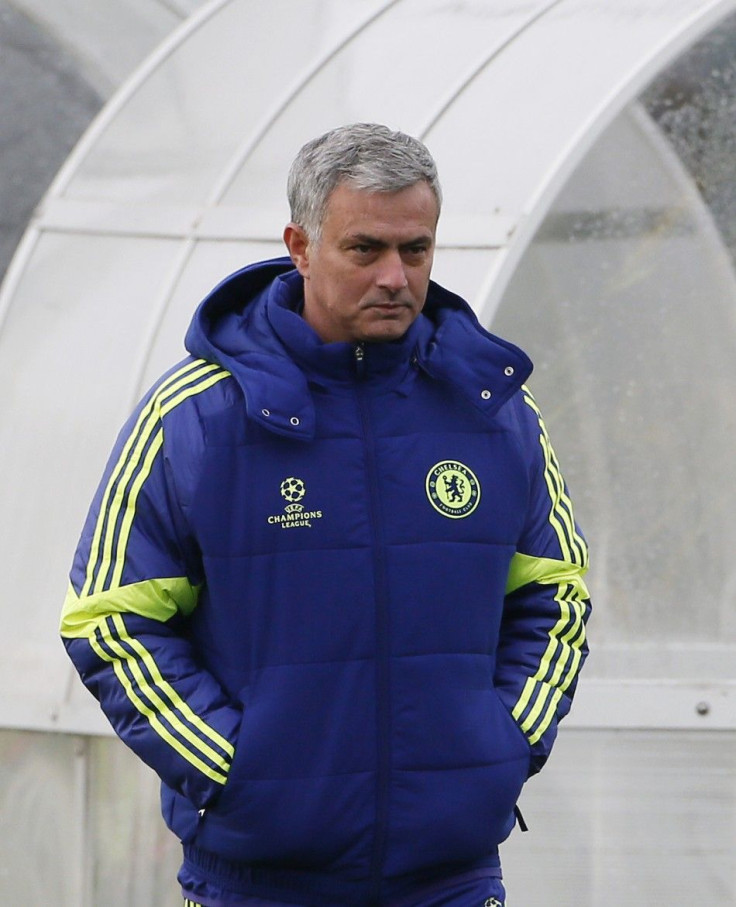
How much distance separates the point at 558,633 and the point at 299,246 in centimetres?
74

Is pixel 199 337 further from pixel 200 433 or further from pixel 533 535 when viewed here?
pixel 533 535

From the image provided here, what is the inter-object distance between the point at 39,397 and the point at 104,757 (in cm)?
104

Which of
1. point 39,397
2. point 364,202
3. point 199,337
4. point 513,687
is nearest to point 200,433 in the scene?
point 199,337

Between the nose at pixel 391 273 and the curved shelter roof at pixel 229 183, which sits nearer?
the nose at pixel 391 273

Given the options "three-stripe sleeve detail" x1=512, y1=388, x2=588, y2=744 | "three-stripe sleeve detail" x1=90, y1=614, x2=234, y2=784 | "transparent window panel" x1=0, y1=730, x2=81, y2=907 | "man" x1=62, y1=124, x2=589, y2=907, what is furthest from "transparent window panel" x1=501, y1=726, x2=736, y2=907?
"three-stripe sleeve detail" x1=90, y1=614, x2=234, y2=784

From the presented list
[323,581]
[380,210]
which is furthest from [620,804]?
[380,210]

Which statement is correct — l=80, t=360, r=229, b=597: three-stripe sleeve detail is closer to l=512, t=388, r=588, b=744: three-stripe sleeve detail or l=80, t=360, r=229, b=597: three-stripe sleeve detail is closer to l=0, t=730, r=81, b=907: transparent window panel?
l=512, t=388, r=588, b=744: three-stripe sleeve detail

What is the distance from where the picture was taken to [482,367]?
2664 mm

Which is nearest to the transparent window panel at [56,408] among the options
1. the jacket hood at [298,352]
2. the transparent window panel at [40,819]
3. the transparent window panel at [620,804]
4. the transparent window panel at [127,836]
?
the transparent window panel at [40,819]

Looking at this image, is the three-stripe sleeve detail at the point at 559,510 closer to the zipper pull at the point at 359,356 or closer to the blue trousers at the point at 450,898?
the zipper pull at the point at 359,356

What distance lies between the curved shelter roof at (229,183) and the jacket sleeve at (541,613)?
4.65ft

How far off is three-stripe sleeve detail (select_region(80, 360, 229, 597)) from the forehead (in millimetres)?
304

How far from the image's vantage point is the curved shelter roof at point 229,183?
436 centimetres

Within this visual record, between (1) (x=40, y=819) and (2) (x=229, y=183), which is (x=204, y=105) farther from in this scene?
(1) (x=40, y=819)
